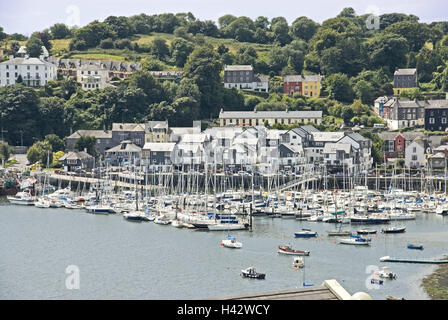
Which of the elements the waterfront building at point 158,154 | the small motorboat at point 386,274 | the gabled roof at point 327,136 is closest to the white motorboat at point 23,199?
the waterfront building at point 158,154

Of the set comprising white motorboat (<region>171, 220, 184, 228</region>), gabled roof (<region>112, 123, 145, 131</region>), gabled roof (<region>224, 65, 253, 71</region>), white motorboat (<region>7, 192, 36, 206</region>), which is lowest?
white motorboat (<region>171, 220, 184, 228</region>)

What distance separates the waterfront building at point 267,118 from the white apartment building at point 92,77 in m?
10.2

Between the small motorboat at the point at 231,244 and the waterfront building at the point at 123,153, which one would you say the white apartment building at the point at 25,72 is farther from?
the small motorboat at the point at 231,244

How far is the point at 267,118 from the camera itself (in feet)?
159

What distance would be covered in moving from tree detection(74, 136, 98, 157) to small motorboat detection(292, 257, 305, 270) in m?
24.9

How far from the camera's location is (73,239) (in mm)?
26656

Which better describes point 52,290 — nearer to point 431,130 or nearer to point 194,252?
point 194,252

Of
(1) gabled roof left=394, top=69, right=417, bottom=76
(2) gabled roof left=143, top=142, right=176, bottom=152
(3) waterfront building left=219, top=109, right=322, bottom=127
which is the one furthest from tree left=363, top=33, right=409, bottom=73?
(2) gabled roof left=143, top=142, right=176, bottom=152

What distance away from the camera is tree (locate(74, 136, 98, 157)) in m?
44.6

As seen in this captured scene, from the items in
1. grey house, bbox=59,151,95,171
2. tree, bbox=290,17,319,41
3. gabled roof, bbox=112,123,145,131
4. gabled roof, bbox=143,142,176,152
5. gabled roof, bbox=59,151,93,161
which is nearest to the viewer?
grey house, bbox=59,151,95,171

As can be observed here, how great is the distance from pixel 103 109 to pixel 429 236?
27.2m

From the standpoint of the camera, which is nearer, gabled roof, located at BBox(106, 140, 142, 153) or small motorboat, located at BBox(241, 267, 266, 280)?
small motorboat, located at BBox(241, 267, 266, 280)

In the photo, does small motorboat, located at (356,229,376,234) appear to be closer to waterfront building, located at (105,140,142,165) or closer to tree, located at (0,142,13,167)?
waterfront building, located at (105,140,142,165)
